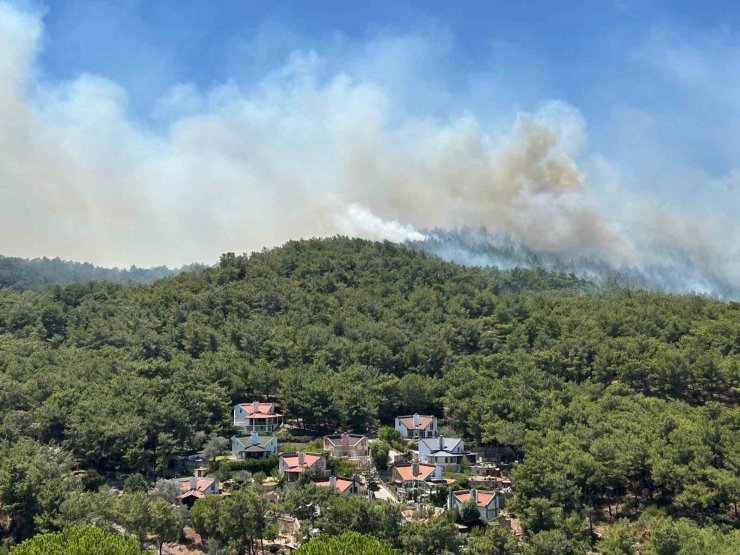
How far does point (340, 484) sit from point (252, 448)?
9.44 meters

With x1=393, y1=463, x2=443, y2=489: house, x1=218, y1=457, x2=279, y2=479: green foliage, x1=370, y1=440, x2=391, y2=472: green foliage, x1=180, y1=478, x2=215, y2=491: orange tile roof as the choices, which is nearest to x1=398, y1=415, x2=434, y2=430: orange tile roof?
x1=370, y1=440, x2=391, y2=472: green foliage

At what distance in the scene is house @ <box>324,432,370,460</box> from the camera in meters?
51.9

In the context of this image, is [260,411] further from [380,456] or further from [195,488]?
[195,488]

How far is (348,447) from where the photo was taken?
171ft

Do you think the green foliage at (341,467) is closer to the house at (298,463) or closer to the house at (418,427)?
the house at (298,463)

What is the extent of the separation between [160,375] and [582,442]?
29240 mm

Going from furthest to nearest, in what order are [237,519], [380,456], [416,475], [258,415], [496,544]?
[258,415], [380,456], [416,475], [237,519], [496,544]

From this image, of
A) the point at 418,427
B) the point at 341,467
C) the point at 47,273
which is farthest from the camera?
the point at 47,273

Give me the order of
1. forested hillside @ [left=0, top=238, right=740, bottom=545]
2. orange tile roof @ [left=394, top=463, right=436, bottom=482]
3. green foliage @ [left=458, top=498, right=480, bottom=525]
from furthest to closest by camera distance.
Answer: orange tile roof @ [left=394, top=463, right=436, bottom=482] → forested hillside @ [left=0, top=238, right=740, bottom=545] → green foliage @ [left=458, top=498, right=480, bottom=525]

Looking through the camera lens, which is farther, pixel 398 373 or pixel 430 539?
pixel 398 373

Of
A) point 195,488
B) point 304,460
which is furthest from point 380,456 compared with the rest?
point 195,488

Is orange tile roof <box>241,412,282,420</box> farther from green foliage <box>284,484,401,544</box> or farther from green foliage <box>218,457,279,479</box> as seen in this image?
green foliage <box>284,484,401,544</box>

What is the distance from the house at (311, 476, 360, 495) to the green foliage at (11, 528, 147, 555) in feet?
43.8

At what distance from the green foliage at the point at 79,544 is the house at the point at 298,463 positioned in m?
15.5
